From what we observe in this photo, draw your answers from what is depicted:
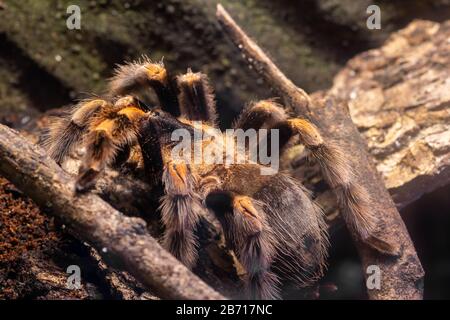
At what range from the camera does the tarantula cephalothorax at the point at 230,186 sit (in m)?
2.73

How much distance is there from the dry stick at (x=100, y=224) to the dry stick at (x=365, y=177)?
126 centimetres

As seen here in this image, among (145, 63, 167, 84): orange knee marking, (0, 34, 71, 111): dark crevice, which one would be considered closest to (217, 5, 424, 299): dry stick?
(145, 63, 167, 84): orange knee marking

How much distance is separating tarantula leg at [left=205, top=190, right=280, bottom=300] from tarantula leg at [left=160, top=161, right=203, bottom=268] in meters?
0.25

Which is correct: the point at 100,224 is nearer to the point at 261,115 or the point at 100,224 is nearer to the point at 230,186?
the point at 230,186

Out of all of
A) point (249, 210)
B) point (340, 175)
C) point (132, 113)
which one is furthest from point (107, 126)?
point (340, 175)

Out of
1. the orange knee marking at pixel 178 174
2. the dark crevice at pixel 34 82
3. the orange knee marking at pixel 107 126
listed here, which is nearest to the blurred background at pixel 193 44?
the dark crevice at pixel 34 82

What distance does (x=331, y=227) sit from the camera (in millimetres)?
3449

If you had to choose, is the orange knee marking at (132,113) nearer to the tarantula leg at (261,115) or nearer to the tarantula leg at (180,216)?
the tarantula leg at (180,216)

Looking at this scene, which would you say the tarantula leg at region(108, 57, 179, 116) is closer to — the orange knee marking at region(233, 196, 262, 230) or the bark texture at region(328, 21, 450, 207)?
the orange knee marking at region(233, 196, 262, 230)

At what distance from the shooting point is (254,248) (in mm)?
2740

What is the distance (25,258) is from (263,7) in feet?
9.65

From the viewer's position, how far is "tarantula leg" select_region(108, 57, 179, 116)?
3359 mm
